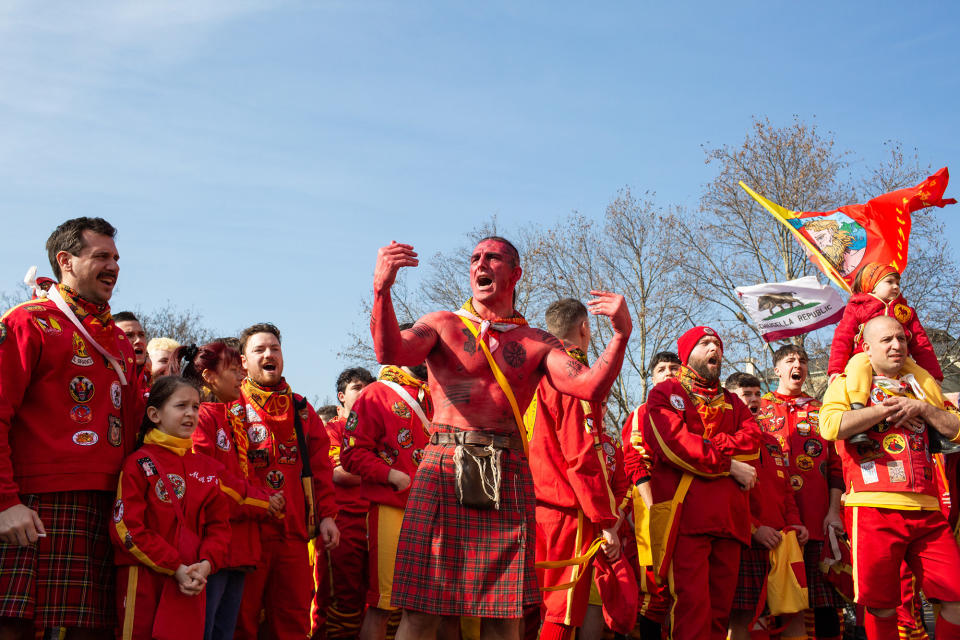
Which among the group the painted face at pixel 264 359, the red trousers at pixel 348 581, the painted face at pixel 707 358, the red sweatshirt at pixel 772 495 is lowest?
the red trousers at pixel 348 581

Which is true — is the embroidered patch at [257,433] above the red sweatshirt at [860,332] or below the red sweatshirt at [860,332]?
below

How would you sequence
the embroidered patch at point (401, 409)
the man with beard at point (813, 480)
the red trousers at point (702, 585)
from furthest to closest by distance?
the man with beard at point (813, 480)
the embroidered patch at point (401, 409)
the red trousers at point (702, 585)

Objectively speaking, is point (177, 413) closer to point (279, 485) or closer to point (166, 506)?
point (166, 506)

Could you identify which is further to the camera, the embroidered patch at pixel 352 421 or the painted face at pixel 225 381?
the embroidered patch at pixel 352 421

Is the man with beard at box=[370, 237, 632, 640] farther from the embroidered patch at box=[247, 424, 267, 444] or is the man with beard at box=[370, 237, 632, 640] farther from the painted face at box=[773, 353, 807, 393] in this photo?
the painted face at box=[773, 353, 807, 393]

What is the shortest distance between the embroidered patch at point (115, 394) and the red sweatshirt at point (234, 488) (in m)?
0.68

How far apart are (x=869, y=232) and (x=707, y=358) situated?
3.15m

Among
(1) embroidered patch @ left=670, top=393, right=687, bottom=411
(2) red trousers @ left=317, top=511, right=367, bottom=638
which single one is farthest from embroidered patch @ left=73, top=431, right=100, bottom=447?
(1) embroidered patch @ left=670, top=393, right=687, bottom=411

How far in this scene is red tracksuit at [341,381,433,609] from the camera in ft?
20.2

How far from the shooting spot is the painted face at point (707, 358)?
6.70 metres

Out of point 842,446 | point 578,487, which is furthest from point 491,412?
point 842,446

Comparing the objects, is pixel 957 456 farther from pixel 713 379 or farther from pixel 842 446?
pixel 713 379

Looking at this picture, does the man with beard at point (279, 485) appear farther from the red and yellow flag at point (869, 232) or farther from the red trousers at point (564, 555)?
the red and yellow flag at point (869, 232)

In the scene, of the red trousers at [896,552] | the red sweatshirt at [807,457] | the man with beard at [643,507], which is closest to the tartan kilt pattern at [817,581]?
the red sweatshirt at [807,457]
